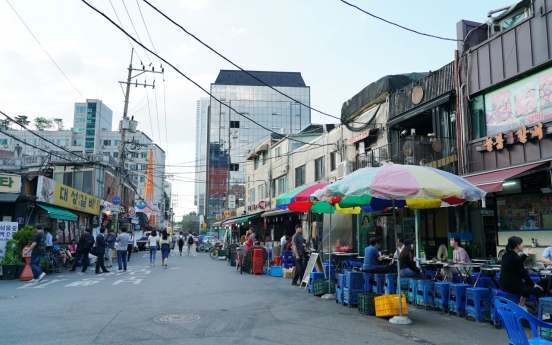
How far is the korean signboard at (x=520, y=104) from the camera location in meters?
11.4

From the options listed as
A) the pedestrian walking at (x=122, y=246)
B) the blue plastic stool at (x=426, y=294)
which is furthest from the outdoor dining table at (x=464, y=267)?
the pedestrian walking at (x=122, y=246)

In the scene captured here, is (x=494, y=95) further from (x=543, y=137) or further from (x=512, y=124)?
(x=543, y=137)

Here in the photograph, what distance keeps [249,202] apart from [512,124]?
3297 centimetres

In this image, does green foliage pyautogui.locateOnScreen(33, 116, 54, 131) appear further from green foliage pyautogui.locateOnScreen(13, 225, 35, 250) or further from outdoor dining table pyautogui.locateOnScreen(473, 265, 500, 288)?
outdoor dining table pyautogui.locateOnScreen(473, 265, 500, 288)

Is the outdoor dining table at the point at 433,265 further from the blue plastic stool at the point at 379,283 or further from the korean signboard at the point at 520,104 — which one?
the korean signboard at the point at 520,104

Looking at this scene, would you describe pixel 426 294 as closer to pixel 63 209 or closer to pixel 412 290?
pixel 412 290

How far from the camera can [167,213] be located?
97.1m

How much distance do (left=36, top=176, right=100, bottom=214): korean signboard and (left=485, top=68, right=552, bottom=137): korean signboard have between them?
60.5 feet

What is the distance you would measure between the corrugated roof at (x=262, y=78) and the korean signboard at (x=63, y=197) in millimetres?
61974

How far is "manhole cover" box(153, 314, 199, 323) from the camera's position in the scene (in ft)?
24.5

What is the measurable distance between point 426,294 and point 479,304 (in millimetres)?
1411

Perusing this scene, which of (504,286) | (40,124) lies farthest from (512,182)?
(40,124)

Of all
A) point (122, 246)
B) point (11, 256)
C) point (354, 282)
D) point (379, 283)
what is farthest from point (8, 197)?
point (379, 283)

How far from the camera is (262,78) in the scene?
3484 inches
